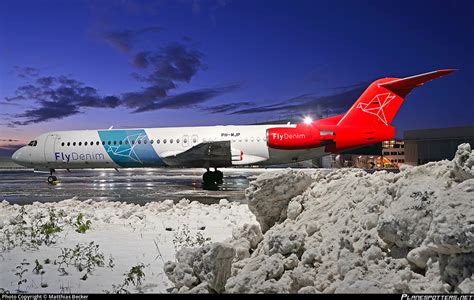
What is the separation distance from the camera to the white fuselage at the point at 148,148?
1811 centimetres

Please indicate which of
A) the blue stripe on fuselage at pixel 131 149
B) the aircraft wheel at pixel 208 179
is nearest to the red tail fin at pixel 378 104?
the aircraft wheel at pixel 208 179

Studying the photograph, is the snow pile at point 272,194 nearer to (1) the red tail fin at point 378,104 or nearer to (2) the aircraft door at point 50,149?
(1) the red tail fin at point 378,104

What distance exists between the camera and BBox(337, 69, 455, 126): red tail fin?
16.2 meters

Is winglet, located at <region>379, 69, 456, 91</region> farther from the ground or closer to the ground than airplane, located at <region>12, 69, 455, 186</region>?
farther from the ground

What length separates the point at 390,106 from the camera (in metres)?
16.3

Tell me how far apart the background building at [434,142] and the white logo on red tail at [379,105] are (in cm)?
1565

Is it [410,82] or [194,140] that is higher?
[410,82]

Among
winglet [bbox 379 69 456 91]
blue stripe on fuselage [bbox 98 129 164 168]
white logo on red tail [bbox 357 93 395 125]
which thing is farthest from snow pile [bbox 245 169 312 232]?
blue stripe on fuselage [bbox 98 129 164 168]

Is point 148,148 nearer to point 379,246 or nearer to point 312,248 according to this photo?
point 312,248

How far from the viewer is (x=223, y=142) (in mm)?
17938

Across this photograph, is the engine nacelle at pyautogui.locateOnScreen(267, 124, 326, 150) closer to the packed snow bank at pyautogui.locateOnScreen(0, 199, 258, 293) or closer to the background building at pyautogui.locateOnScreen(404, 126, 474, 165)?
the packed snow bank at pyautogui.locateOnScreen(0, 199, 258, 293)

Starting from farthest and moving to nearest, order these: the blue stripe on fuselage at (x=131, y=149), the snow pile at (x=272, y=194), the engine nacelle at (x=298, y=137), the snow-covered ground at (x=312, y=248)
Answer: the blue stripe on fuselage at (x=131, y=149) → the engine nacelle at (x=298, y=137) → the snow pile at (x=272, y=194) → the snow-covered ground at (x=312, y=248)

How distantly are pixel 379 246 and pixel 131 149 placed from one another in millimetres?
17492

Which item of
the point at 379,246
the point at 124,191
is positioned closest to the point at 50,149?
the point at 124,191
